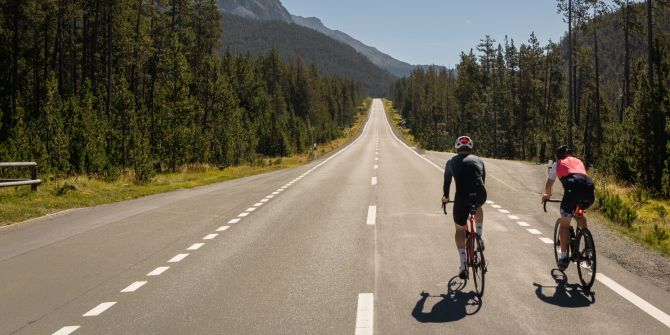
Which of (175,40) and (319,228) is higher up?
(175,40)

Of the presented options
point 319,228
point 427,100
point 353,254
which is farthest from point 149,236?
point 427,100

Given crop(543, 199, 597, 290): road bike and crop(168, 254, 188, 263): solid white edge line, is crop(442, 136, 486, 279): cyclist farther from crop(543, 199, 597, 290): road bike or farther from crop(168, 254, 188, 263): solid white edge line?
crop(168, 254, 188, 263): solid white edge line

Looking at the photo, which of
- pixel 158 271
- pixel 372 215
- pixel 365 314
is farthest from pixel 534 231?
pixel 158 271

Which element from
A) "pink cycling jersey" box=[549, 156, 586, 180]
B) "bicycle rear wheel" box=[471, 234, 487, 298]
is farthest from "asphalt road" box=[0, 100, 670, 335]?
"pink cycling jersey" box=[549, 156, 586, 180]

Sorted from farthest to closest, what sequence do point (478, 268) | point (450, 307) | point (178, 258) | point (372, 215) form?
point (372, 215), point (178, 258), point (478, 268), point (450, 307)

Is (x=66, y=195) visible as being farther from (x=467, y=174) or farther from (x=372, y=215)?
(x=467, y=174)

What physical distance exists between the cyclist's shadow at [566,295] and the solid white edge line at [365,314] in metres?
A: 2.05

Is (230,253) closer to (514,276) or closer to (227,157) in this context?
(514,276)

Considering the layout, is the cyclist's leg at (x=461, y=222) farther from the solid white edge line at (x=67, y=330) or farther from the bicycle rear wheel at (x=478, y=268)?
the solid white edge line at (x=67, y=330)

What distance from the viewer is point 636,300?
652cm

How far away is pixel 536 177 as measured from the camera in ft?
82.7

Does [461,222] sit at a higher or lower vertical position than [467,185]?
lower

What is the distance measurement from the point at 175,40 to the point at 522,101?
2557 inches

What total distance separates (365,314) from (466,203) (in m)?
2.11
